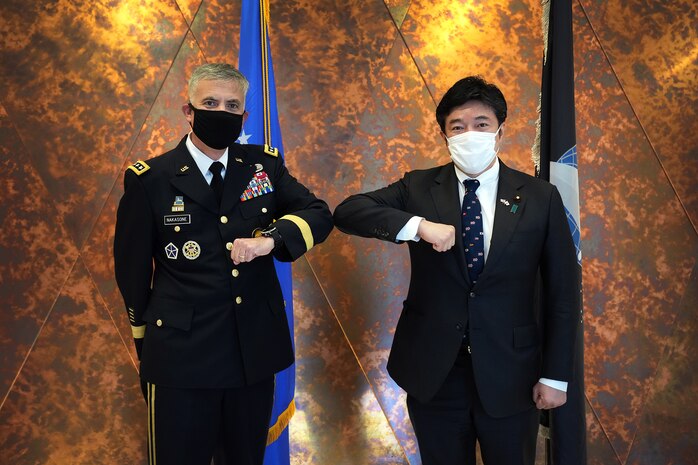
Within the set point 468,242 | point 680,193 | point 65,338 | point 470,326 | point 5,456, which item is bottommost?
point 5,456

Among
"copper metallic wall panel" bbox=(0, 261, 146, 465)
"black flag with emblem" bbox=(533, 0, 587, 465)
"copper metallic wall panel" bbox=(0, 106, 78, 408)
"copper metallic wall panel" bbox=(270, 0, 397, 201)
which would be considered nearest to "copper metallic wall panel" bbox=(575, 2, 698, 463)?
"black flag with emblem" bbox=(533, 0, 587, 465)

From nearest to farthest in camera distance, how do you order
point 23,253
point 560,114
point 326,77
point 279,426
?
point 560,114
point 279,426
point 23,253
point 326,77

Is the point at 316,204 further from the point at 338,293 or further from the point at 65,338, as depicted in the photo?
the point at 65,338

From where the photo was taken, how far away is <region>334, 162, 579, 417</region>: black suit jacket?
174 cm

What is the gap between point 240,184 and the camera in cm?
183

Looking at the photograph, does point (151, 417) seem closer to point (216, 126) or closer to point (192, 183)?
point (192, 183)

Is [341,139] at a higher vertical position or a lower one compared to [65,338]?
higher

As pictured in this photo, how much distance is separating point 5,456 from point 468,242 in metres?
2.52

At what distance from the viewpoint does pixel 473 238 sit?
5.82ft

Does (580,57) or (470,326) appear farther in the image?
(580,57)

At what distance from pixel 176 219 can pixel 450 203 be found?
0.82m

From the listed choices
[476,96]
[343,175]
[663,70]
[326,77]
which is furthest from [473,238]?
[663,70]

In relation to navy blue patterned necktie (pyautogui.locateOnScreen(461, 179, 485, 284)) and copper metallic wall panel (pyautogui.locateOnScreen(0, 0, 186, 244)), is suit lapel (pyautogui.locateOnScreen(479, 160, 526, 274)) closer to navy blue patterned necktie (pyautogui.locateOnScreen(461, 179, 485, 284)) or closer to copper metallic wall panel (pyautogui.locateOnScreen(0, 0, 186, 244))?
navy blue patterned necktie (pyautogui.locateOnScreen(461, 179, 485, 284))

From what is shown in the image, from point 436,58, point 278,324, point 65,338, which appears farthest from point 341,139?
point 65,338
